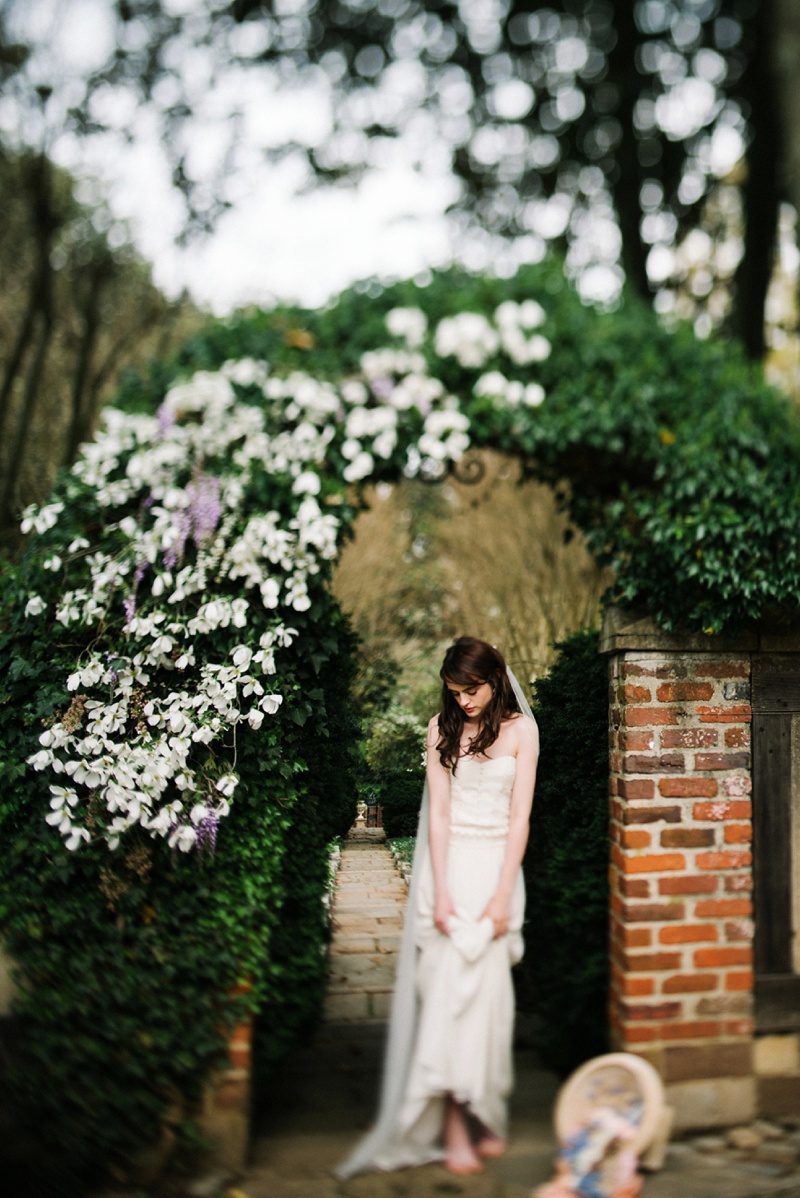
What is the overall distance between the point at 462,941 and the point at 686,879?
103 cm

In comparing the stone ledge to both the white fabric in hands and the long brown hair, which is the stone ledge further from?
the white fabric in hands

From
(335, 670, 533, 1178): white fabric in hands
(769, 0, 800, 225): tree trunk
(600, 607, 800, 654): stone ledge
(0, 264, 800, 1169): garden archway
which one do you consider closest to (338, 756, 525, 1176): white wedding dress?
(335, 670, 533, 1178): white fabric in hands

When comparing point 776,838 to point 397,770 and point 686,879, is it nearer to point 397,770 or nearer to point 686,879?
point 686,879

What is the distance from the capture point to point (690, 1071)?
3336mm

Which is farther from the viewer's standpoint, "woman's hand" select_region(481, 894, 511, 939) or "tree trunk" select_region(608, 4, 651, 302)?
"tree trunk" select_region(608, 4, 651, 302)

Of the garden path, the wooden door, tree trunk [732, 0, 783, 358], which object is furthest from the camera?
tree trunk [732, 0, 783, 358]

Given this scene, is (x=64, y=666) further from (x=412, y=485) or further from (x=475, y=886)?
(x=412, y=485)

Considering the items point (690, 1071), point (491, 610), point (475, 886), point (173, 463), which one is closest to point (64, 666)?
point (173, 463)

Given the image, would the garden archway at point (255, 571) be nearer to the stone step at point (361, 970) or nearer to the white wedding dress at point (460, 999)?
the stone step at point (361, 970)

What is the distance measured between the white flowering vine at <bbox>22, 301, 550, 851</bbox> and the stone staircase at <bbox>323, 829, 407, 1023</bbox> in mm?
862

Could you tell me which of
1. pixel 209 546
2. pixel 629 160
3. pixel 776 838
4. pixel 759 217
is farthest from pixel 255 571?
pixel 759 217

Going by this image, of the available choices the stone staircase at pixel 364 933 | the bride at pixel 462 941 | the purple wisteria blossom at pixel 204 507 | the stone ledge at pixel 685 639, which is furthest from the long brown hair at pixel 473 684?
the purple wisteria blossom at pixel 204 507

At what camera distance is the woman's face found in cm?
316

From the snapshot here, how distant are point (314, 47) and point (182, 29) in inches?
44.0
